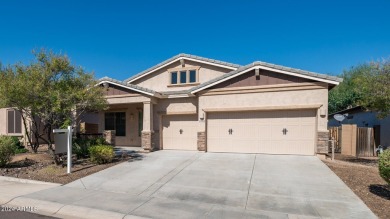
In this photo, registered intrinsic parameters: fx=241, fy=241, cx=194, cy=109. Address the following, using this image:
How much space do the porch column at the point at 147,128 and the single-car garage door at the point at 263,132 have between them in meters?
3.33

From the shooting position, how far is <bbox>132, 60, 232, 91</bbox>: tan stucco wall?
1664 centimetres

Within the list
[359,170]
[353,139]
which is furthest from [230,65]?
[359,170]

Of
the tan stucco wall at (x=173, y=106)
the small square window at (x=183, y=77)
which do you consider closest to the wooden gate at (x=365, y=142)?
the tan stucco wall at (x=173, y=106)

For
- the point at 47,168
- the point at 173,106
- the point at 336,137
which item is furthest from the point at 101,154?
the point at 336,137

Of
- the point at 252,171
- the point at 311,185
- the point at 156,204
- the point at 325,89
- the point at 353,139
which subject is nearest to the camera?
the point at 156,204

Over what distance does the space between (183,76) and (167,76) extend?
1.24 meters

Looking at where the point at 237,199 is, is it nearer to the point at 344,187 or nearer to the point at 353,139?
the point at 344,187

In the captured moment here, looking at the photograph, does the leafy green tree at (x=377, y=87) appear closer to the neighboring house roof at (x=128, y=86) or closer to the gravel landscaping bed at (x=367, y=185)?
the gravel landscaping bed at (x=367, y=185)

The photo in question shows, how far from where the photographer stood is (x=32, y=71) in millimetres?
9211

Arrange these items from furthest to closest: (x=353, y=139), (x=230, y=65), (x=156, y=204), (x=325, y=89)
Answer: (x=230, y=65)
(x=353, y=139)
(x=325, y=89)
(x=156, y=204)

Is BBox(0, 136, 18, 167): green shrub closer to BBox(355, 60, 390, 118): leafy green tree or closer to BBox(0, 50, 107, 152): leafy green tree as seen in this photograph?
BBox(0, 50, 107, 152): leafy green tree

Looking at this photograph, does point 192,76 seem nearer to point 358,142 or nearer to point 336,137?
point 336,137

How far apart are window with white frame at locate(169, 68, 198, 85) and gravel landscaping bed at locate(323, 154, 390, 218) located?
976 centimetres

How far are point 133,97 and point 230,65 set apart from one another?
6768 mm
